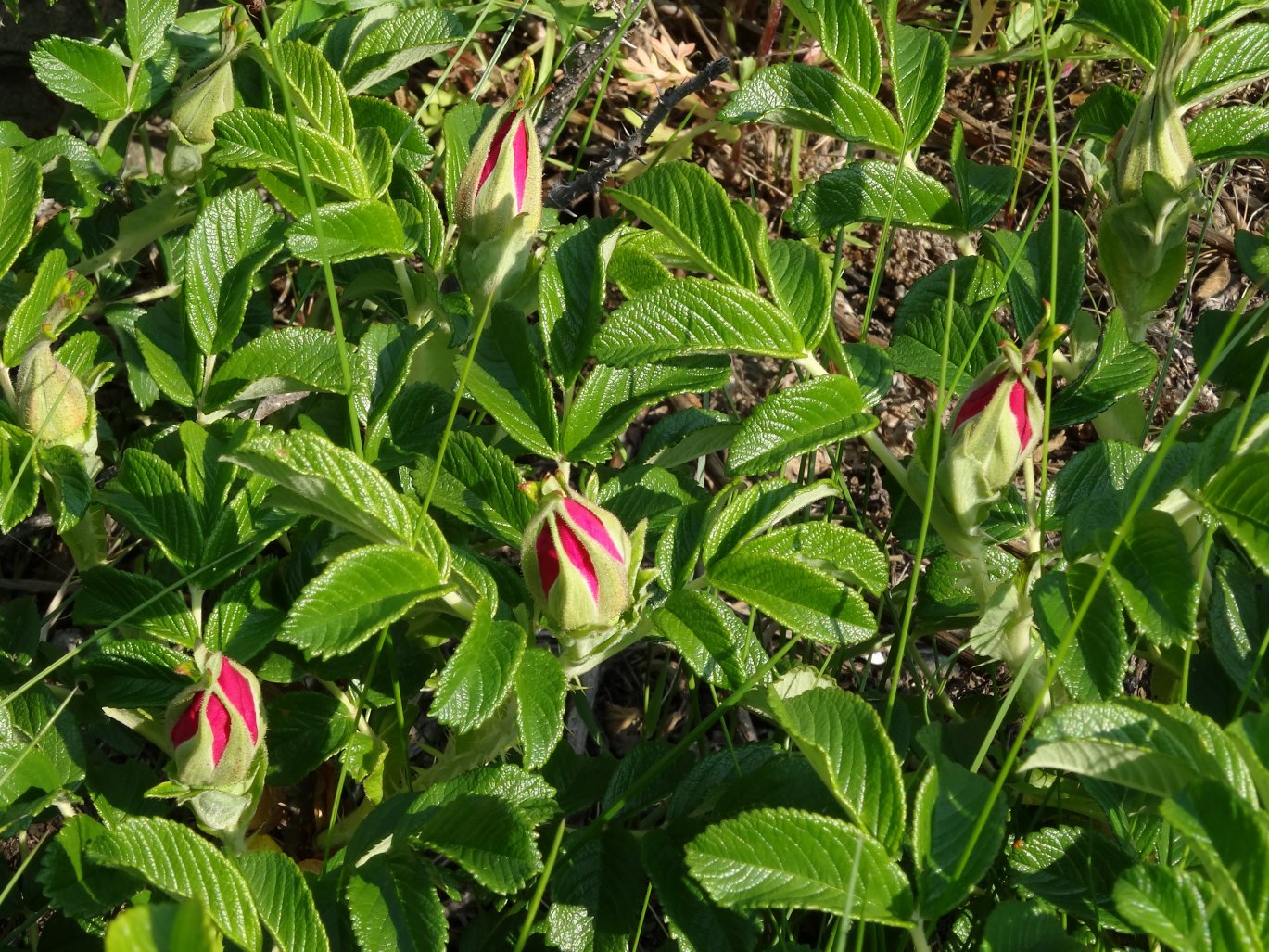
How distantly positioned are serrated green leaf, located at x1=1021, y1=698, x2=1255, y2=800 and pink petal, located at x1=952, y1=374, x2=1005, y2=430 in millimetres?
323

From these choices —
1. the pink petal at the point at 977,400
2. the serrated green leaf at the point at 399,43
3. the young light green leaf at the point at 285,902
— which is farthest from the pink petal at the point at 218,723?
the serrated green leaf at the point at 399,43

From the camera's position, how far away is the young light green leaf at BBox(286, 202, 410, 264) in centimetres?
132

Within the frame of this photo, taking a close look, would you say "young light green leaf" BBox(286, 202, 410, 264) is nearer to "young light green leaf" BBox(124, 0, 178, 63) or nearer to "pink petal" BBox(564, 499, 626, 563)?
"pink petal" BBox(564, 499, 626, 563)

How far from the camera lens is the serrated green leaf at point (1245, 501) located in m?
1.05

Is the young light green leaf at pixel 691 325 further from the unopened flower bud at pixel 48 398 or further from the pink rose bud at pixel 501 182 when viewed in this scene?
the unopened flower bud at pixel 48 398

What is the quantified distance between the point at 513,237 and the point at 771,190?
1.33 m

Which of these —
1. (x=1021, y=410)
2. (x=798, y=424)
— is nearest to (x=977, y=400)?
(x=1021, y=410)

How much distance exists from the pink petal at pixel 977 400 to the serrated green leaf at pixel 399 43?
32.1 inches

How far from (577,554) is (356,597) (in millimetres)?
185

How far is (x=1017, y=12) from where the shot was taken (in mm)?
2541

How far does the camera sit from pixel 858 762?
3.49ft

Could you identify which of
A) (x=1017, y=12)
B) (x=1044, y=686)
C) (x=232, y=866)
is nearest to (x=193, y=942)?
(x=232, y=866)

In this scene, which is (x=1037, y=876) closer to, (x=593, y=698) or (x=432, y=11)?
(x=593, y=698)

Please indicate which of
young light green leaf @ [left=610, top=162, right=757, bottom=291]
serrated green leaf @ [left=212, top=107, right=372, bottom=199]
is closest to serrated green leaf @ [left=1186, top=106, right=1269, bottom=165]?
young light green leaf @ [left=610, top=162, right=757, bottom=291]
